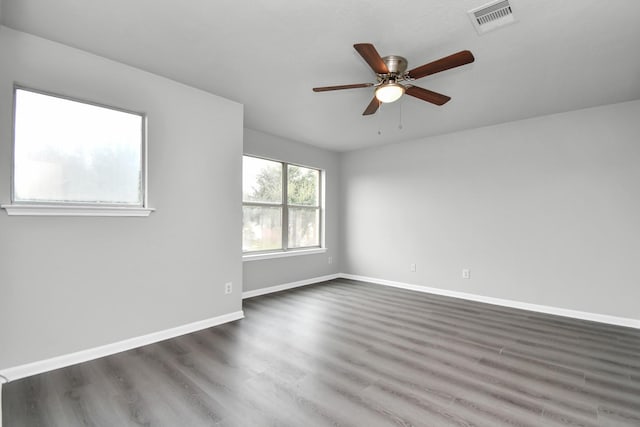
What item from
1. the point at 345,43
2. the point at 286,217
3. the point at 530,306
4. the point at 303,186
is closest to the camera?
the point at 345,43

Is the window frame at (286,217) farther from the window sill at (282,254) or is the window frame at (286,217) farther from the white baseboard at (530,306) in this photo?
the white baseboard at (530,306)

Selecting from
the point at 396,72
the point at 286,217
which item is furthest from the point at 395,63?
the point at 286,217

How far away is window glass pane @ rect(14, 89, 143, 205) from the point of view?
2.30 m

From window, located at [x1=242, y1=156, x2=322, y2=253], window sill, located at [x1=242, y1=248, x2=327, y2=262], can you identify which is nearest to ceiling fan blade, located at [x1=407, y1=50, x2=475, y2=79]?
window, located at [x1=242, y1=156, x2=322, y2=253]

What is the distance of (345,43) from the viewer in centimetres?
235

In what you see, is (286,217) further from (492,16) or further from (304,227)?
(492,16)

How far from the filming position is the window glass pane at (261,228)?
4.62 metres

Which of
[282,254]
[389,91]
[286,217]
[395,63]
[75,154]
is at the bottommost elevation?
[282,254]

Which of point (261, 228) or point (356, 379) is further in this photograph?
point (261, 228)

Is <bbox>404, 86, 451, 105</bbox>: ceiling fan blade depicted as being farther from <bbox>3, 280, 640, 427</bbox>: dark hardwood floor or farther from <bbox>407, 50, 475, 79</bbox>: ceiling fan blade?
<bbox>3, 280, 640, 427</bbox>: dark hardwood floor

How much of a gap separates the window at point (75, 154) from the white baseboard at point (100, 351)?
1.17 metres

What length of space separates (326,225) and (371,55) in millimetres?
4067

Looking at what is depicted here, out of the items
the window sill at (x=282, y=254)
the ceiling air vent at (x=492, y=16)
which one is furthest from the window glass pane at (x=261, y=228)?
the ceiling air vent at (x=492, y=16)

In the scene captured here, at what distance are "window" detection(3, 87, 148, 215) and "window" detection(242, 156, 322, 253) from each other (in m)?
1.89
